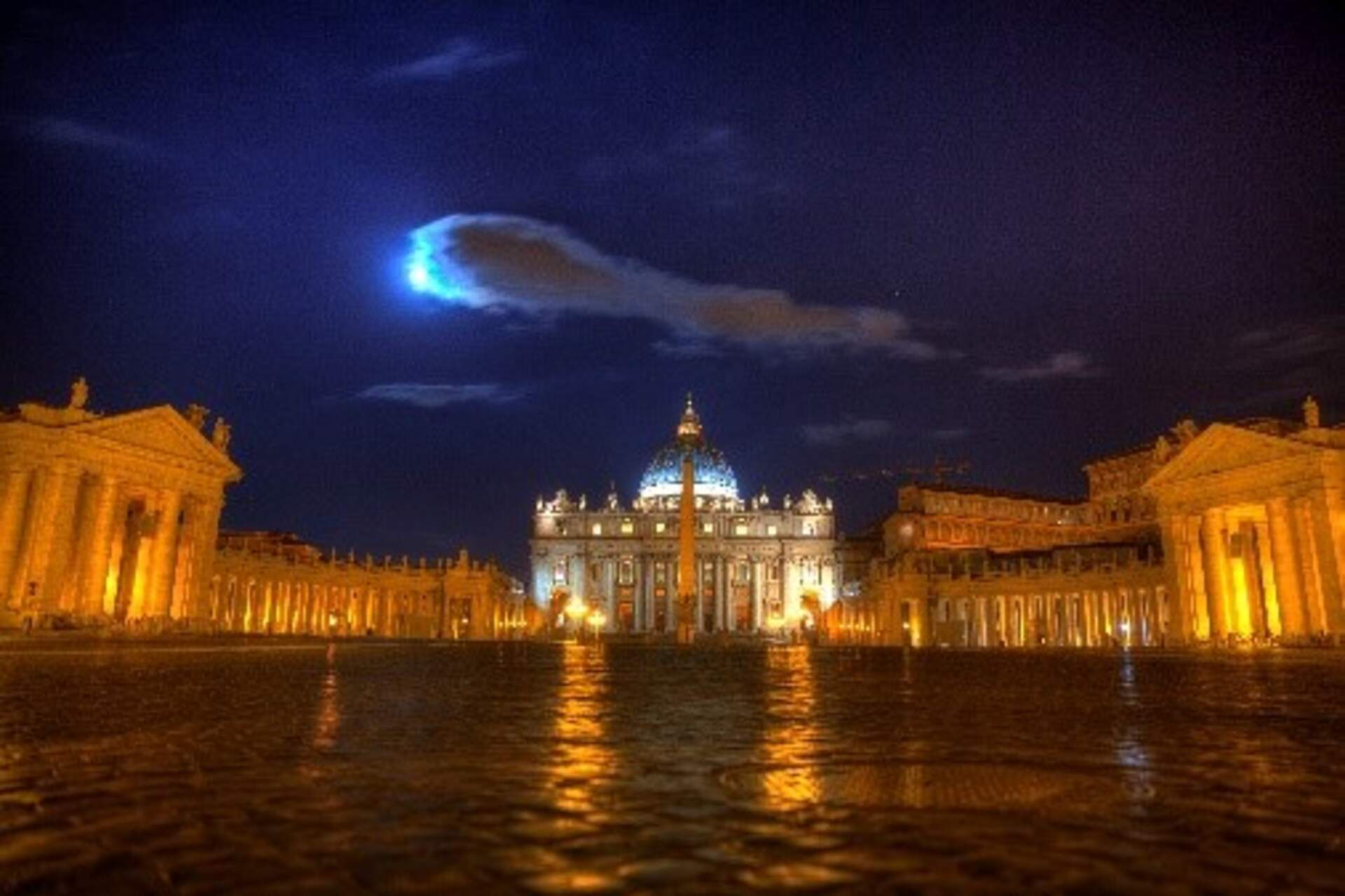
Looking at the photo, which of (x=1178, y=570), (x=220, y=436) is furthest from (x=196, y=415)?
(x=1178, y=570)

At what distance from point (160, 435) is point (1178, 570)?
61571 mm

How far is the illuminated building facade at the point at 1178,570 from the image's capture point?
Answer: 49.9m

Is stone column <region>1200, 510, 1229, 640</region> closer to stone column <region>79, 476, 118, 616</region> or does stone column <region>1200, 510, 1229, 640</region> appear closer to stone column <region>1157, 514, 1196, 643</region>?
stone column <region>1157, 514, 1196, 643</region>

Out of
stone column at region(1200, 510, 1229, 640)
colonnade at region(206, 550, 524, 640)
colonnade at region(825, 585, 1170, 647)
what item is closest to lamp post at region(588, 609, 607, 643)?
colonnade at region(206, 550, 524, 640)

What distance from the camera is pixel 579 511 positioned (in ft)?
498

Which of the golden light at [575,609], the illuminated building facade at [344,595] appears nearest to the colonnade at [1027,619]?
the illuminated building facade at [344,595]

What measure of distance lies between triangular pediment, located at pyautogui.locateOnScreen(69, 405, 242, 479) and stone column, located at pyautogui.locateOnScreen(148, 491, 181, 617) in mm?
2766

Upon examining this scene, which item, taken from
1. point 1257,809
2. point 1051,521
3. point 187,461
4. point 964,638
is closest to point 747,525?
point 1051,521

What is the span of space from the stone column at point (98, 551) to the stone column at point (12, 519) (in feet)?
13.1

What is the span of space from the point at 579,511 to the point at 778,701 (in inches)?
5534

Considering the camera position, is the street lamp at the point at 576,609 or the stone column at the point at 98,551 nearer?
Result: the stone column at the point at 98,551

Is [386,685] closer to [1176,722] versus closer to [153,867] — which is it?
[1176,722]

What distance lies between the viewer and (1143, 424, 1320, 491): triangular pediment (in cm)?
5088

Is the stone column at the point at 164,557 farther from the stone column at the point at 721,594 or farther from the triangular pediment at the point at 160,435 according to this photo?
the stone column at the point at 721,594
